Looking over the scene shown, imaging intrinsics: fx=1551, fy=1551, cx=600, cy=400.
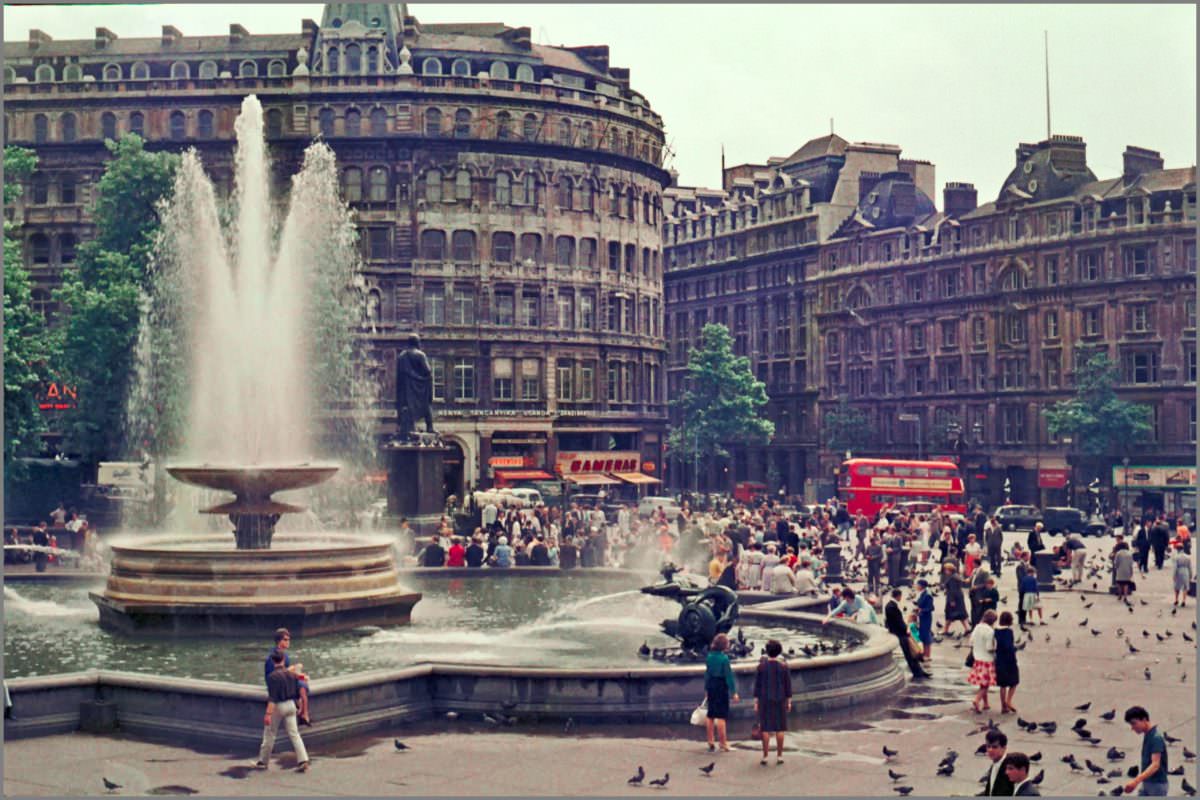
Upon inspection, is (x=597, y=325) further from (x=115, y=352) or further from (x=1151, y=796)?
(x=1151, y=796)

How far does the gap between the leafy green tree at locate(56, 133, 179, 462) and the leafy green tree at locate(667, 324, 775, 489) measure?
152ft

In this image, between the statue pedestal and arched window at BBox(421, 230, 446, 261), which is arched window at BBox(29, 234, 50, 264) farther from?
the statue pedestal

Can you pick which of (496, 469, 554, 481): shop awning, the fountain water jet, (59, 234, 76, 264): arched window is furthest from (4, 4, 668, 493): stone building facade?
the fountain water jet

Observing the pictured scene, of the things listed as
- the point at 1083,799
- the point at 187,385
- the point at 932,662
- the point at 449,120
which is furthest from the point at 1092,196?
the point at 1083,799

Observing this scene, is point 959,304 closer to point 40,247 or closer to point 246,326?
point 40,247

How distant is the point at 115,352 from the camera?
51.1m

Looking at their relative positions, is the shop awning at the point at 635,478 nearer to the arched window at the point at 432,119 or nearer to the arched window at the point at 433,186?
the arched window at the point at 433,186

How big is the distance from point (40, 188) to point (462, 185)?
66.4 feet

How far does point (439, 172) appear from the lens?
73125mm

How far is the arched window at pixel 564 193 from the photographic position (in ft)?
247

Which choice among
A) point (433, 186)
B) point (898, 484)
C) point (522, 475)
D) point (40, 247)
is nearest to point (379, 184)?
point (433, 186)

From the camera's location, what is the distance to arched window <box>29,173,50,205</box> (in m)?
73.8

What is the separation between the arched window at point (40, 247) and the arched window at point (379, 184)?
628 inches

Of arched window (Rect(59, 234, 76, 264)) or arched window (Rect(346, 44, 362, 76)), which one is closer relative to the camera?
arched window (Rect(346, 44, 362, 76))
